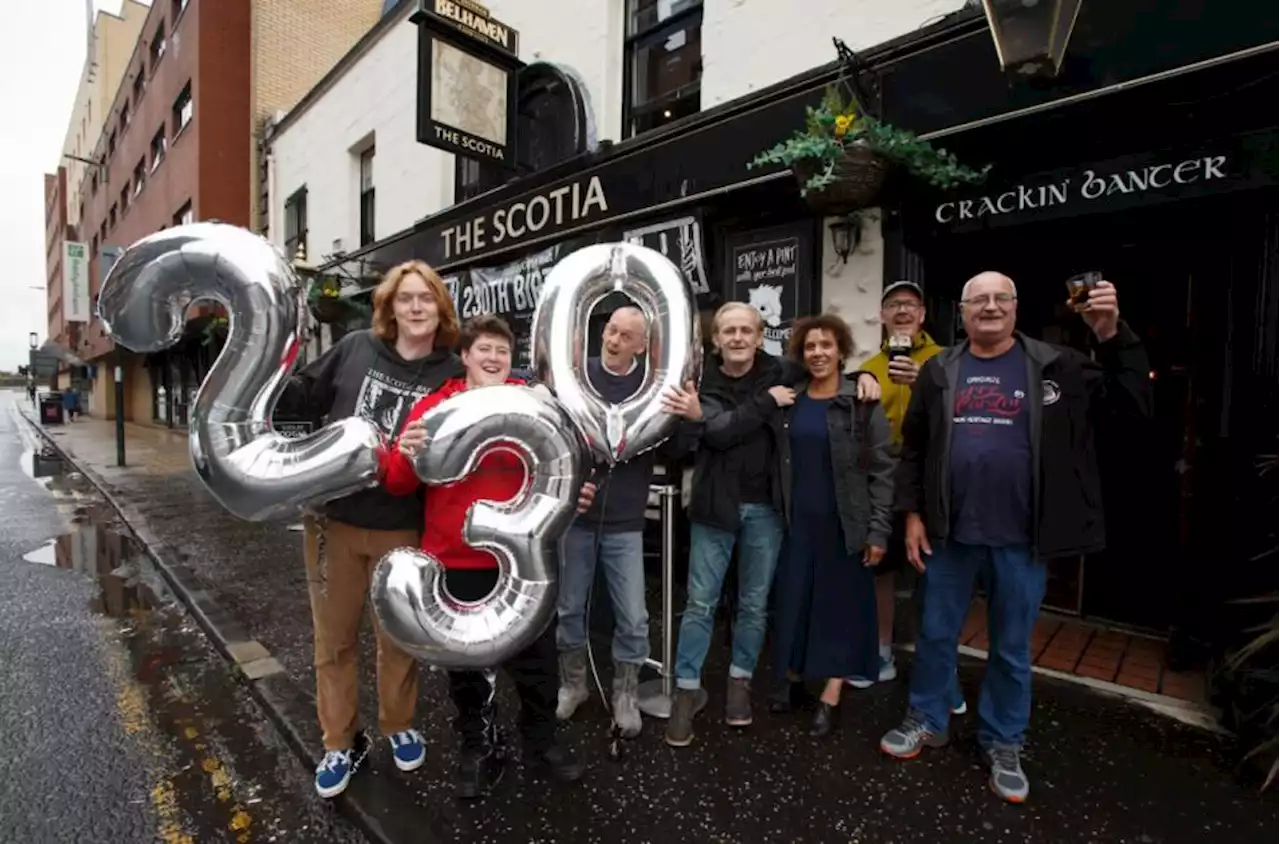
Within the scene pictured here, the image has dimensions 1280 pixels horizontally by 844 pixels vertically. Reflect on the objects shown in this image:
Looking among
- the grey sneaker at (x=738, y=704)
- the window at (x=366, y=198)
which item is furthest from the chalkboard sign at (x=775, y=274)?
the window at (x=366, y=198)

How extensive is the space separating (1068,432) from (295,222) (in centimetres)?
1306

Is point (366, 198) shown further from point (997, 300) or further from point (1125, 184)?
point (997, 300)

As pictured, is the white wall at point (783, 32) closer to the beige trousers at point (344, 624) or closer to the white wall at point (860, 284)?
the white wall at point (860, 284)

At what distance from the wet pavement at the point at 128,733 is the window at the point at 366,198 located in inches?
238

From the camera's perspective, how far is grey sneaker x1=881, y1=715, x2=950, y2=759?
270 cm

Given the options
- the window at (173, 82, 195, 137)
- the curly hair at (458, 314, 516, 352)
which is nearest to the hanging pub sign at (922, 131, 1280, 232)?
the curly hair at (458, 314, 516, 352)

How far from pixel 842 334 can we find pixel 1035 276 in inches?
82.4

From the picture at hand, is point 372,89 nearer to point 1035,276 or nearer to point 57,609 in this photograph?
point 57,609

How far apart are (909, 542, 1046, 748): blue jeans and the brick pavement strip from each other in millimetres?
1975

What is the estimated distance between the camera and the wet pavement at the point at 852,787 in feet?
7.45

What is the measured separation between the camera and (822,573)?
288 centimetres

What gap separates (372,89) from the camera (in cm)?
937

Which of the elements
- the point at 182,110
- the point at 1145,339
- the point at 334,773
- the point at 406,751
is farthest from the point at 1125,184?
the point at 182,110

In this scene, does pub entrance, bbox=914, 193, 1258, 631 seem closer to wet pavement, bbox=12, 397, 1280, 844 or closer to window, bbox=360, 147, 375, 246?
wet pavement, bbox=12, 397, 1280, 844
